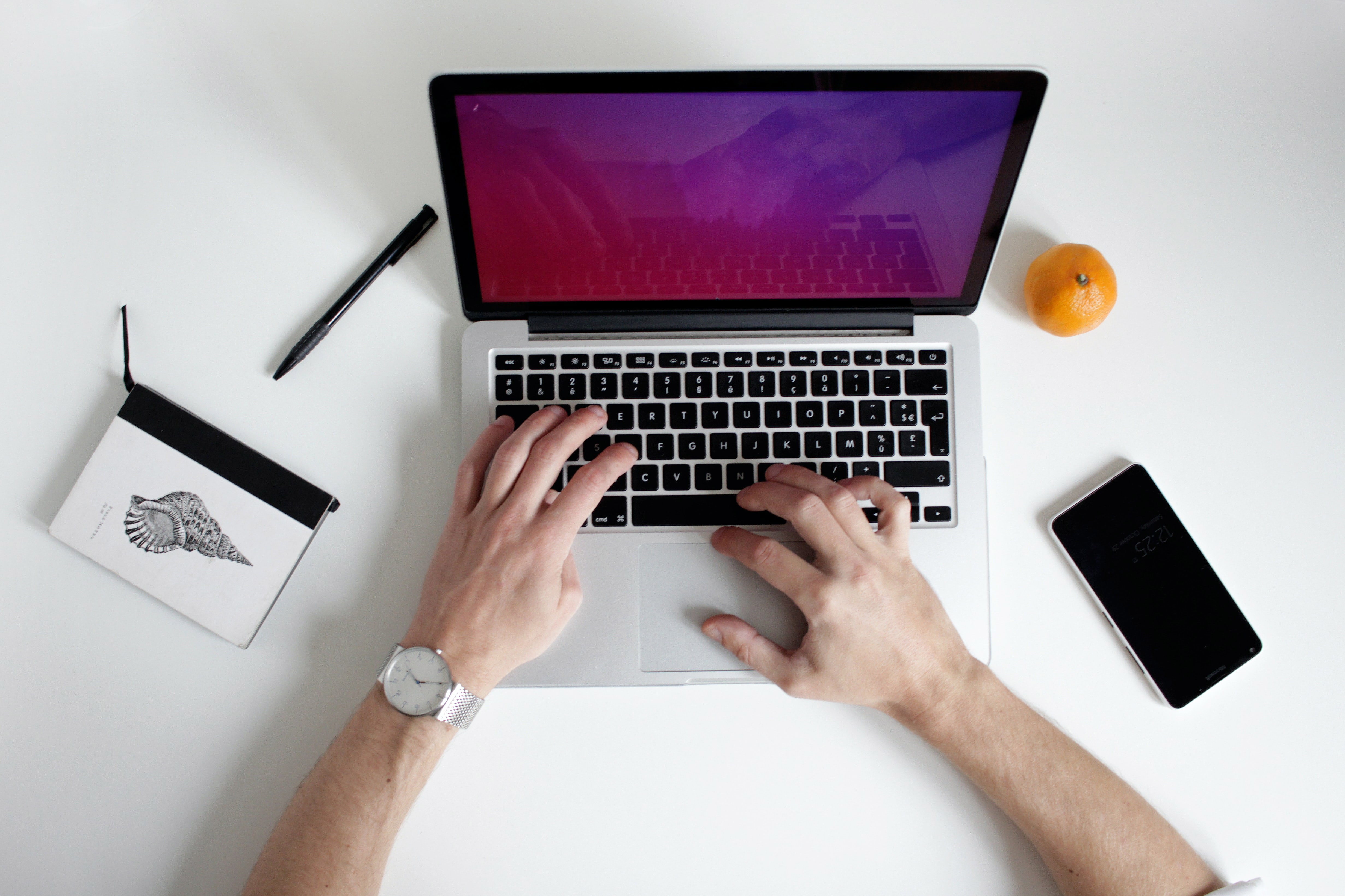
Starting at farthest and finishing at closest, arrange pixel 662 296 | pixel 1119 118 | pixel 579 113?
pixel 1119 118 → pixel 662 296 → pixel 579 113

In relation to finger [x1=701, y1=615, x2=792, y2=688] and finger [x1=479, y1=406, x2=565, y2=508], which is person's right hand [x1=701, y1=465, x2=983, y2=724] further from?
finger [x1=479, y1=406, x2=565, y2=508]

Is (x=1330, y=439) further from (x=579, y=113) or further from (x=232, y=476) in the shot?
(x=232, y=476)

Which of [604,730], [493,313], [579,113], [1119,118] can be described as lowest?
[604,730]

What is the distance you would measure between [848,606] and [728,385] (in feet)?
0.92

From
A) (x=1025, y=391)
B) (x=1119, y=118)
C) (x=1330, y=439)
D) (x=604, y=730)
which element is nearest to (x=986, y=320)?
(x=1025, y=391)

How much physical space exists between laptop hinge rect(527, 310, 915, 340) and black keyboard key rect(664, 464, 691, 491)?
0.51ft

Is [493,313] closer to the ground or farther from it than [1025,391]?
closer to the ground

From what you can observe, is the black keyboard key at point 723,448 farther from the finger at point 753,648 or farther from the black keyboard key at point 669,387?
the finger at point 753,648

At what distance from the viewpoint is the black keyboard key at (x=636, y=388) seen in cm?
88

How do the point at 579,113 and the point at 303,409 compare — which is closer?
the point at 579,113

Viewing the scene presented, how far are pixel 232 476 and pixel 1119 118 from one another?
1.18 metres

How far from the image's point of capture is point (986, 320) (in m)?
0.95

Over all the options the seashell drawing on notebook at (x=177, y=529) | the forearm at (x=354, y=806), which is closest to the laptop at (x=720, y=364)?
the forearm at (x=354, y=806)

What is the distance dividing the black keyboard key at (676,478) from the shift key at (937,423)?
11.0 inches
